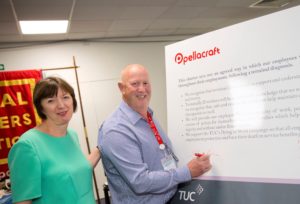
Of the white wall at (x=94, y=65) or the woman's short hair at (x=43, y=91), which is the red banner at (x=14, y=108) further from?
the woman's short hair at (x=43, y=91)

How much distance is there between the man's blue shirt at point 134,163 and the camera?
5.25 ft

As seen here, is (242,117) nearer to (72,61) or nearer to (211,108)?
(211,108)

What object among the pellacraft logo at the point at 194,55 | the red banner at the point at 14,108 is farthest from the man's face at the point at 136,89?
the red banner at the point at 14,108

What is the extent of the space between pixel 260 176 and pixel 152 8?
3062 millimetres

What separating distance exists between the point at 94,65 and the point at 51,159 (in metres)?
4.06

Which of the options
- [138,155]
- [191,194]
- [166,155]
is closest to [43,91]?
[138,155]

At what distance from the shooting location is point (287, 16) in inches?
51.6

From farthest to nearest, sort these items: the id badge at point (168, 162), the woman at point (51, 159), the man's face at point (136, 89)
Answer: the man's face at point (136, 89)
the id badge at point (168, 162)
the woman at point (51, 159)

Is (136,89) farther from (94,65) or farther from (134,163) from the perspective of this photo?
(94,65)

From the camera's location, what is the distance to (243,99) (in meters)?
1.49

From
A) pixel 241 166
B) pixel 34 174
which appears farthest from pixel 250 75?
pixel 34 174

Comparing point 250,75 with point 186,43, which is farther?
point 186,43

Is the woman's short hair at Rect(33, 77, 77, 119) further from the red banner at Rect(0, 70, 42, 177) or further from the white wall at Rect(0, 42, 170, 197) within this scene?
the white wall at Rect(0, 42, 170, 197)

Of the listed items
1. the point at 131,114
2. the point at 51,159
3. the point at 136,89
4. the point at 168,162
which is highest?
the point at 136,89
